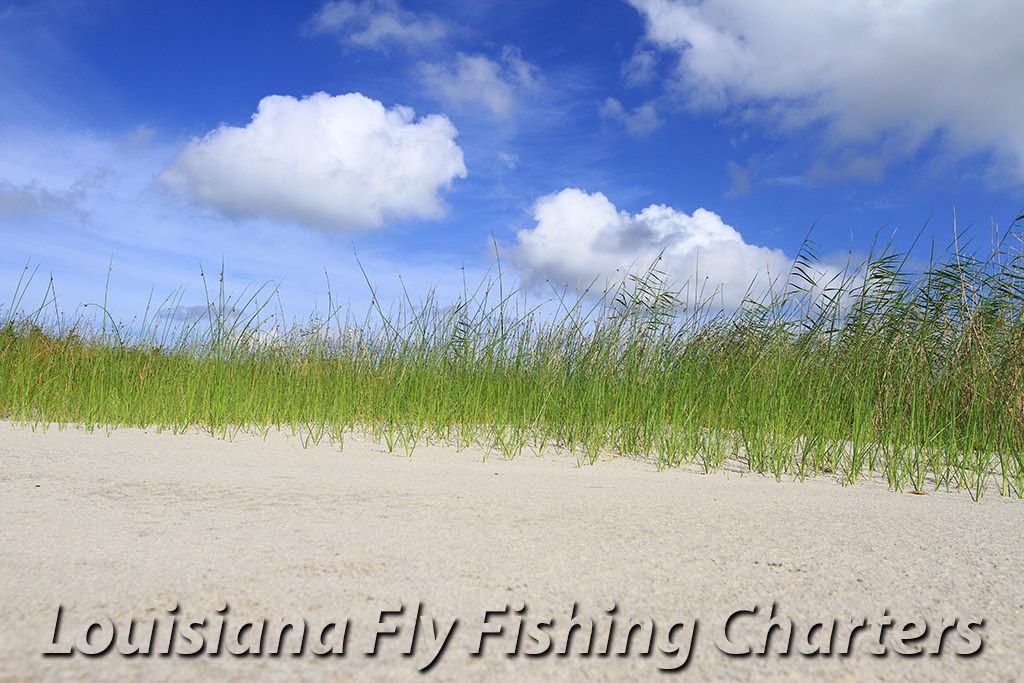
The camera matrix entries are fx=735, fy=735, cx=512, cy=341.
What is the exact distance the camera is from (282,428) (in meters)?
4.61

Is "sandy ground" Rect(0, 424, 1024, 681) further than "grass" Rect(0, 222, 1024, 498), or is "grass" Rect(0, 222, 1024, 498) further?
"grass" Rect(0, 222, 1024, 498)

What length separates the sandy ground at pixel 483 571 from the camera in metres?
1.05

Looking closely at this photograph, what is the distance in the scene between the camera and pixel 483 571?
1392mm

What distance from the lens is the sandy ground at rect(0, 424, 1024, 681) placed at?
1.05 metres

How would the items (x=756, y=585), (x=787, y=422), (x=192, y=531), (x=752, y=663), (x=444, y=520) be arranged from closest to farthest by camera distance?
(x=752, y=663)
(x=756, y=585)
(x=192, y=531)
(x=444, y=520)
(x=787, y=422)

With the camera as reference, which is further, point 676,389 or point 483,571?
point 676,389

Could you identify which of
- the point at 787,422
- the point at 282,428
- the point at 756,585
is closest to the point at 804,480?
the point at 787,422

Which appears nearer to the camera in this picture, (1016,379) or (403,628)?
(403,628)

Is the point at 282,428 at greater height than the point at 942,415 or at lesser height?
lesser

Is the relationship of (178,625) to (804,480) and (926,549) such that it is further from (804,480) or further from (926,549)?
(804,480)

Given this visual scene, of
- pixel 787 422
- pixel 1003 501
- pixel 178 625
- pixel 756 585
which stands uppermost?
pixel 787 422

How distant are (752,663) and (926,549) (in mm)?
925

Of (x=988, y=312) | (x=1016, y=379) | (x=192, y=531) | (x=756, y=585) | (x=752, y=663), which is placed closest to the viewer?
(x=752, y=663)

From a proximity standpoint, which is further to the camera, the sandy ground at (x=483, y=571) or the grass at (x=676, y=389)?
the grass at (x=676, y=389)
